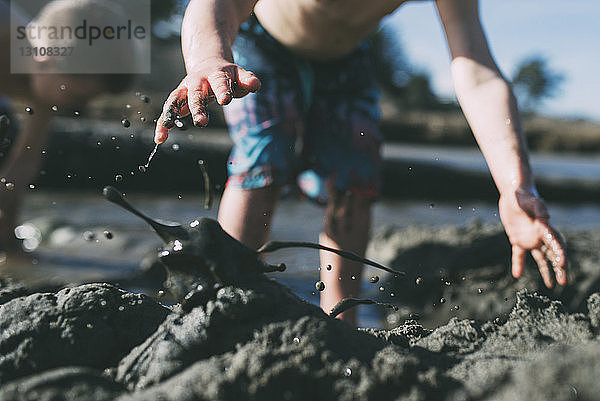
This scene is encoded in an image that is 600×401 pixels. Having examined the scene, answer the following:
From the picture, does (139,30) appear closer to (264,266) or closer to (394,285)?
(394,285)

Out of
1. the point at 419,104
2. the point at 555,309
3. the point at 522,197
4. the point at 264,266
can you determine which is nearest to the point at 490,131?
the point at 522,197

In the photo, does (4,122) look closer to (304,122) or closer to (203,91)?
(203,91)

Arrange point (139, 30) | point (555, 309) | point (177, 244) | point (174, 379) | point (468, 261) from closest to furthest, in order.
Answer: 1. point (174, 379)
2. point (177, 244)
3. point (555, 309)
4. point (468, 261)
5. point (139, 30)

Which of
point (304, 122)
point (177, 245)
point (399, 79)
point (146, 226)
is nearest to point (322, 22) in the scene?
A: point (304, 122)

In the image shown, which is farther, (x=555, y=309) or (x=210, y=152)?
(x=210, y=152)

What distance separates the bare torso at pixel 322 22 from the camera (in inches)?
86.7

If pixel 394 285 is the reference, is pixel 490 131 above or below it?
above

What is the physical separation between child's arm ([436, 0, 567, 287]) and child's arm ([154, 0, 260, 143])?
73 cm

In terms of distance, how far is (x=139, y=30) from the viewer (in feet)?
16.1

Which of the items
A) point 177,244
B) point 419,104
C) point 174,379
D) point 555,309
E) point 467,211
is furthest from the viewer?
point 419,104

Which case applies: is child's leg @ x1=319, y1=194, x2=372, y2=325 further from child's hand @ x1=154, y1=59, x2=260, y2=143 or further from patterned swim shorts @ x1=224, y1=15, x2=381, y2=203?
child's hand @ x1=154, y1=59, x2=260, y2=143

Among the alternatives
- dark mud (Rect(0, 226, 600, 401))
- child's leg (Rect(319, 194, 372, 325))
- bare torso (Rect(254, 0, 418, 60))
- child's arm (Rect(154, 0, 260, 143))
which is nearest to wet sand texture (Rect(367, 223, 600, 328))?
child's leg (Rect(319, 194, 372, 325))

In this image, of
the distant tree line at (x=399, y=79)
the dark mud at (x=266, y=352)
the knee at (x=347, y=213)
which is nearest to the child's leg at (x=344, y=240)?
the knee at (x=347, y=213)

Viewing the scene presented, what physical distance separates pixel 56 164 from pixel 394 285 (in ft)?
15.0
